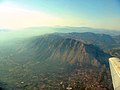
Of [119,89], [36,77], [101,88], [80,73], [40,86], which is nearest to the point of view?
[119,89]

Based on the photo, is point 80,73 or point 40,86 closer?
point 40,86

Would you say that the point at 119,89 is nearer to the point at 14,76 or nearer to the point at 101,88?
the point at 101,88

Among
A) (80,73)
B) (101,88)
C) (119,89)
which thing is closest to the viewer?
(119,89)

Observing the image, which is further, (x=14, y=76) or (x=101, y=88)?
(x=14, y=76)

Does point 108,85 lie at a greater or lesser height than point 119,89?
lesser

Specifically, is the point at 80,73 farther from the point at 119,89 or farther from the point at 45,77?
the point at 119,89

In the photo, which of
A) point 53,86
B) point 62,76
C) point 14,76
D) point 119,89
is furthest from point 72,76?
point 119,89

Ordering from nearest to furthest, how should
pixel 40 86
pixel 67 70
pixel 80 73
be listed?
pixel 40 86, pixel 80 73, pixel 67 70

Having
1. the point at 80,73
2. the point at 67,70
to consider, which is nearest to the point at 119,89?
the point at 80,73

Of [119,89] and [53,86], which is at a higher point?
[119,89]
